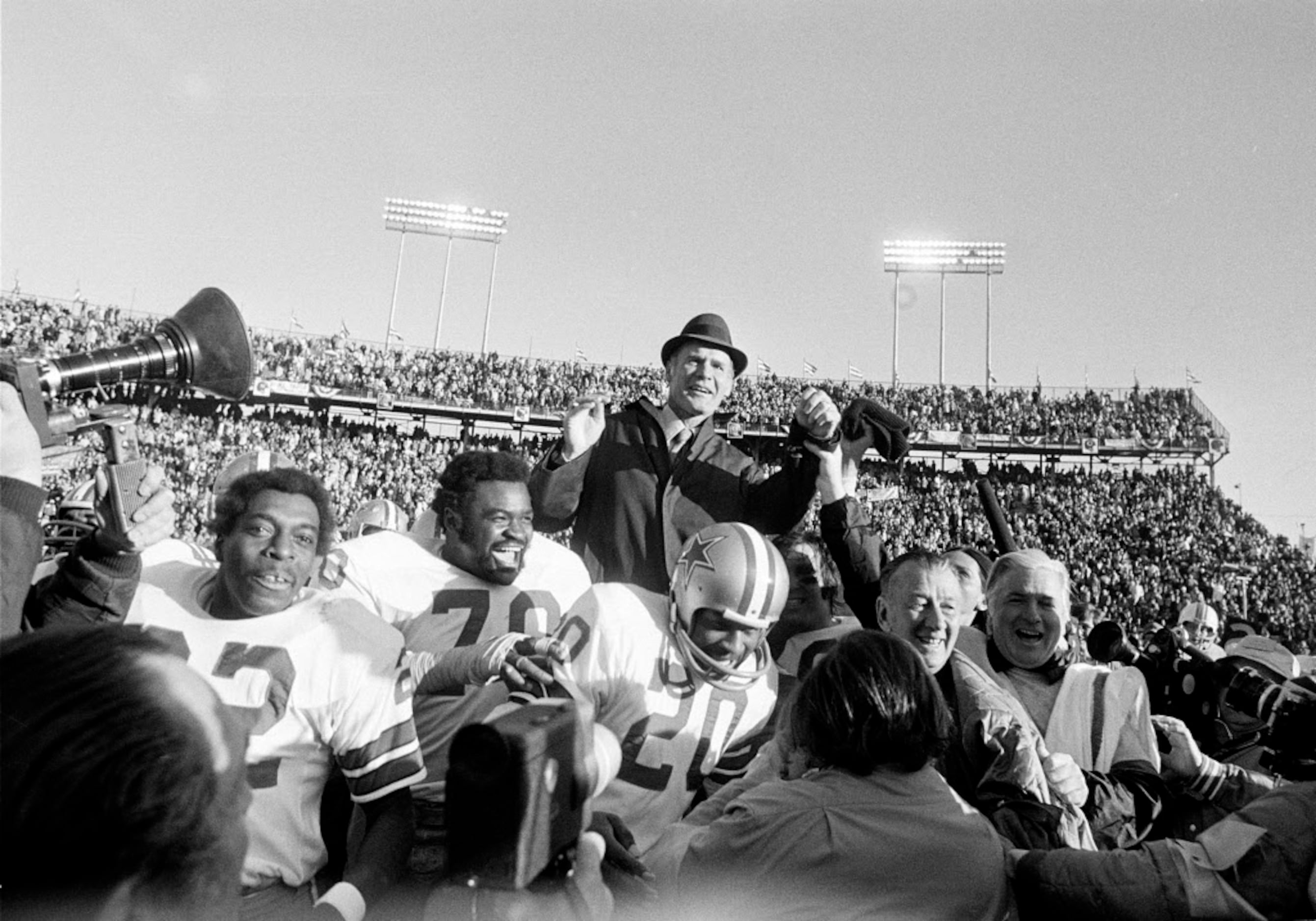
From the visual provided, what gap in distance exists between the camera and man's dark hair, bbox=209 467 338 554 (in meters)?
2.75

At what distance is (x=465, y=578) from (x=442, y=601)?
0.49ft

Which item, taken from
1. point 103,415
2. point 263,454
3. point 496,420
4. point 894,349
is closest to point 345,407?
point 496,420

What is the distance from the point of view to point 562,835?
1.08 metres

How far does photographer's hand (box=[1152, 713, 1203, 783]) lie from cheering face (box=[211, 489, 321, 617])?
304 cm

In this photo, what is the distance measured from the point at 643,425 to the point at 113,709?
346 centimetres

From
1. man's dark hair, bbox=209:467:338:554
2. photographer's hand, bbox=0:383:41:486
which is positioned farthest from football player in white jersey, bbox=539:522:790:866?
photographer's hand, bbox=0:383:41:486

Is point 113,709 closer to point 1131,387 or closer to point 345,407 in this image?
point 345,407

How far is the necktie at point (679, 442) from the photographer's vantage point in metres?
4.20

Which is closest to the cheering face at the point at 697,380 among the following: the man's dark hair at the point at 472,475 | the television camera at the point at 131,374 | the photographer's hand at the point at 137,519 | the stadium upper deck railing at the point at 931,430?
the man's dark hair at the point at 472,475

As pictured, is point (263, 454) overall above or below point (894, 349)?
below

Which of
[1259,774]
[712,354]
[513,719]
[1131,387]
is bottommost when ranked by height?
[1259,774]

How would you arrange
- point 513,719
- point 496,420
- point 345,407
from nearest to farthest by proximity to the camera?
point 513,719 < point 345,407 < point 496,420

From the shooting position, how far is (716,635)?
2977 millimetres

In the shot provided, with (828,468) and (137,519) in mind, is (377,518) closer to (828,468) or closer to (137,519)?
(828,468)
